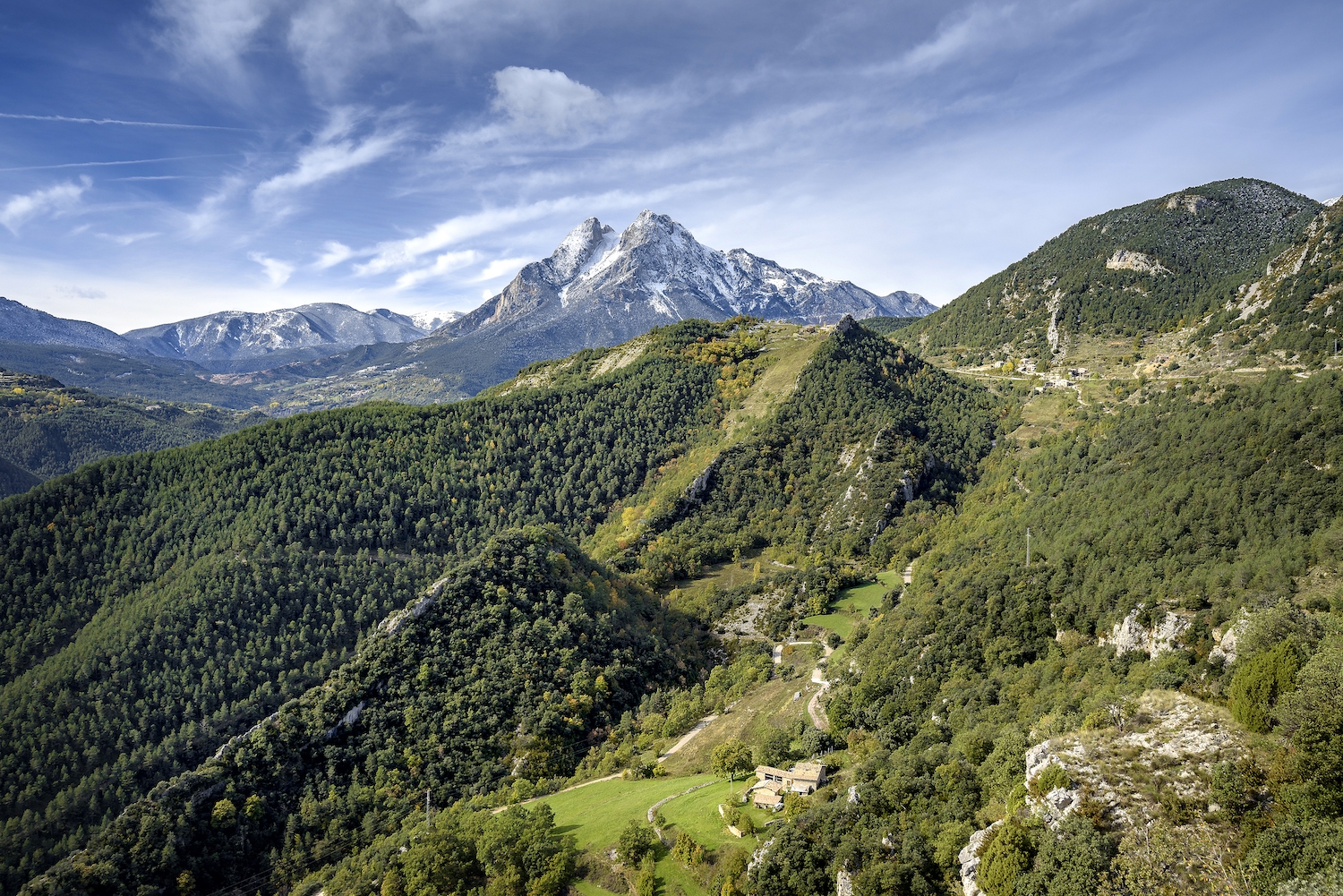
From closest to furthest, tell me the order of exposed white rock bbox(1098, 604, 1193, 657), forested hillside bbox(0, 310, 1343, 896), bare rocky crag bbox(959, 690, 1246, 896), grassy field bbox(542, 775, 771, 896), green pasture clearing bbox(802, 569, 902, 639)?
1. bare rocky crag bbox(959, 690, 1246, 896)
2. forested hillside bbox(0, 310, 1343, 896)
3. grassy field bbox(542, 775, 771, 896)
4. exposed white rock bbox(1098, 604, 1193, 657)
5. green pasture clearing bbox(802, 569, 902, 639)

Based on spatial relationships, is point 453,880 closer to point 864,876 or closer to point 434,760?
point 434,760

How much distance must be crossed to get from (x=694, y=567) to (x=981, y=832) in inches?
4669

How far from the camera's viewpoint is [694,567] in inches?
6378

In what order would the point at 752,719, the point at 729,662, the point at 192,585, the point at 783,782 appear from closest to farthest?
the point at 783,782 < the point at 752,719 < the point at 729,662 < the point at 192,585

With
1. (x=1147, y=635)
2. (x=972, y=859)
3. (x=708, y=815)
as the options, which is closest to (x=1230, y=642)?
(x=1147, y=635)

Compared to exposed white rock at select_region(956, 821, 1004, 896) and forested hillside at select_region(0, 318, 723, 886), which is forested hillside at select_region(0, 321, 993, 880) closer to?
forested hillside at select_region(0, 318, 723, 886)

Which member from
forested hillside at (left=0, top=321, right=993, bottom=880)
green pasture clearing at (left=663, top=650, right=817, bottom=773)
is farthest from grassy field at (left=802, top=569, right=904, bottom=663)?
forested hillside at (left=0, top=321, right=993, bottom=880)

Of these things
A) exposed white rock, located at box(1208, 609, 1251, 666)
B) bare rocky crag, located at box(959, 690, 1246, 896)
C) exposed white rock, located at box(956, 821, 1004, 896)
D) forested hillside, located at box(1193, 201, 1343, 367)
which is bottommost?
exposed white rock, located at box(956, 821, 1004, 896)

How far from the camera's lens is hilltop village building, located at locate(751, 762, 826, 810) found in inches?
2514

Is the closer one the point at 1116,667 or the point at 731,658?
the point at 1116,667

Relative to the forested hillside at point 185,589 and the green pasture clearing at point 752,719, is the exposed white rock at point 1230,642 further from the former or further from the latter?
the forested hillside at point 185,589

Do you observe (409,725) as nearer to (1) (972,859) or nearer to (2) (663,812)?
(2) (663,812)

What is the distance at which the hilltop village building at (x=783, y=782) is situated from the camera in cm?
6384

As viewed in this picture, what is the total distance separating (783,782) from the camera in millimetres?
66188
